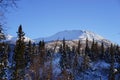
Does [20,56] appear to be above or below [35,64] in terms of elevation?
below

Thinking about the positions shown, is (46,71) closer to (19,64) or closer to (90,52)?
(19,64)

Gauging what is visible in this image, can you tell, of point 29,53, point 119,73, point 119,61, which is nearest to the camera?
point 29,53

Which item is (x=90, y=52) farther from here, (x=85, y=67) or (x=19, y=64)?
(x=19, y=64)

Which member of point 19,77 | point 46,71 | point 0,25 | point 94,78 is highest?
point 0,25

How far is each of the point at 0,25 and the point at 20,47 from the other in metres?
45.9

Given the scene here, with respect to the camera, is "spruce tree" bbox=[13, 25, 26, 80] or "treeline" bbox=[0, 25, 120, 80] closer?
"treeline" bbox=[0, 25, 120, 80]

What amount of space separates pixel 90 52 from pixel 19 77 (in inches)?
4877

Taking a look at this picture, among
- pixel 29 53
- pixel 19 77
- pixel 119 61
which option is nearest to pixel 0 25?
pixel 19 77

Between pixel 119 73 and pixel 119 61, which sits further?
pixel 119 61

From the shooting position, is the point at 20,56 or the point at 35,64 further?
the point at 20,56

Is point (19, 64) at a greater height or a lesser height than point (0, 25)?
lesser

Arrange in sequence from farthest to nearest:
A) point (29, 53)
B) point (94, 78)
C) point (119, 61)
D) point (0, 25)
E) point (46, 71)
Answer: point (119, 61) < point (94, 78) < point (29, 53) < point (46, 71) < point (0, 25)

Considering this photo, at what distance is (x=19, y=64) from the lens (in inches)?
2235

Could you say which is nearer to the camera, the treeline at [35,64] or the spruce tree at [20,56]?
the treeline at [35,64]
